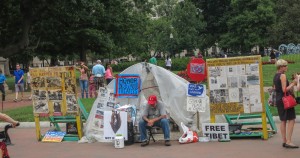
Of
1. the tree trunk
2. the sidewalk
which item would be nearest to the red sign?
the sidewalk

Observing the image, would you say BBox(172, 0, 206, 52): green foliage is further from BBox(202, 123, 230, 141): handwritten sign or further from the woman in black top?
the woman in black top

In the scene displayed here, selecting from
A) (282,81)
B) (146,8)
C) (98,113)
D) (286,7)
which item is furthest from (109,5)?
(286,7)

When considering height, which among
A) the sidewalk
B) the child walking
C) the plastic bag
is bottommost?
the sidewalk

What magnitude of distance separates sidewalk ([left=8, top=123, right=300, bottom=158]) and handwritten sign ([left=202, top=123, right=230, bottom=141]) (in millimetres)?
238

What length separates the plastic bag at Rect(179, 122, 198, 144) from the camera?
1034cm

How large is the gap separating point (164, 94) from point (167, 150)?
2.06 metres

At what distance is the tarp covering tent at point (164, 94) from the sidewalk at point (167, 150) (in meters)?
0.78

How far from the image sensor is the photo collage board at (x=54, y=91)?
37.3 feet

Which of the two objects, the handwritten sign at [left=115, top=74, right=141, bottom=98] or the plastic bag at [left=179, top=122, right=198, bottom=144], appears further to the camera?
the handwritten sign at [left=115, top=74, right=141, bottom=98]

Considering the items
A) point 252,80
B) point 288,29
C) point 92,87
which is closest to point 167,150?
point 252,80

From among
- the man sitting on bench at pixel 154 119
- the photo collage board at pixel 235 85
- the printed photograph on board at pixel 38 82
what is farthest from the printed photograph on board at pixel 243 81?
the printed photograph on board at pixel 38 82

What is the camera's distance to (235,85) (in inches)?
412

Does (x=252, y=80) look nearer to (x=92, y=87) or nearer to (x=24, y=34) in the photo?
(x=92, y=87)

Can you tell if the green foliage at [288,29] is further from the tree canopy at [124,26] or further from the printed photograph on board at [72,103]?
the printed photograph on board at [72,103]
